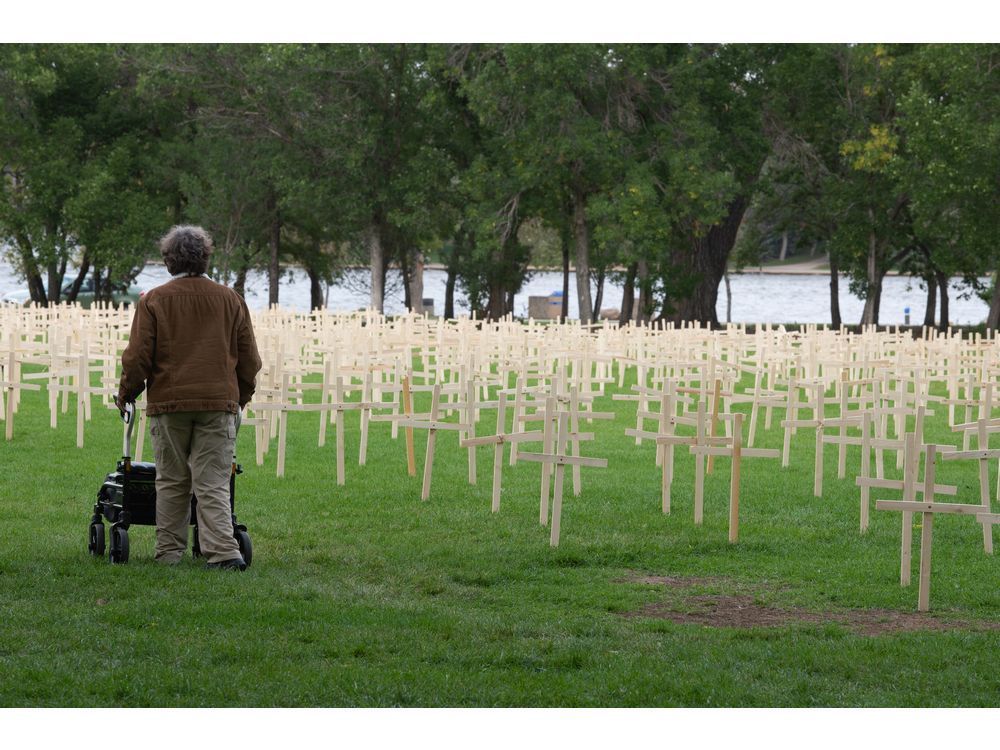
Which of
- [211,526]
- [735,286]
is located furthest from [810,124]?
[735,286]

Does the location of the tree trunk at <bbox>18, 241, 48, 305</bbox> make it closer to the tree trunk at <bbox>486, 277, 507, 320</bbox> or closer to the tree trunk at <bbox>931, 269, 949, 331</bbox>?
the tree trunk at <bbox>486, 277, 507, 320</bbox>

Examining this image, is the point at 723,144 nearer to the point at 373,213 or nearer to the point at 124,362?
the point at 373,213

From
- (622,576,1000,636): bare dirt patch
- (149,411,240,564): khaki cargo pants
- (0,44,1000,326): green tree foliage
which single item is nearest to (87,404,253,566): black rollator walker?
(149,411,240,564): khaki cargo pants

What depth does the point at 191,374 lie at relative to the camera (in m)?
7.99

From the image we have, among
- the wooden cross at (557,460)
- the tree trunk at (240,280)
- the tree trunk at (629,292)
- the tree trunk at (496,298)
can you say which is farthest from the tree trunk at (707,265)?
the wooden cross at (557,460)

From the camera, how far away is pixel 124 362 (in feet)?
25.8

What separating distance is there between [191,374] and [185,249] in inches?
27.2

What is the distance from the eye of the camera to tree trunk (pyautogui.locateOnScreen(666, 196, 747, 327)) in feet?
136

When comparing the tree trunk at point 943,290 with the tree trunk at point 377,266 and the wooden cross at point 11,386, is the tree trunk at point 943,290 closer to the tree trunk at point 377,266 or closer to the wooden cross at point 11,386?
the tree trunk at point 377,266

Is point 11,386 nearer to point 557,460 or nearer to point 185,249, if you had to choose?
point 557,460

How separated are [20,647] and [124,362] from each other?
5.93ft

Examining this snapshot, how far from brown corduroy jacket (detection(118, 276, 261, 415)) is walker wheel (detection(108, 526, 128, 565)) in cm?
82

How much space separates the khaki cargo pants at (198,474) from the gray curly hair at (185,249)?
32.2 inches

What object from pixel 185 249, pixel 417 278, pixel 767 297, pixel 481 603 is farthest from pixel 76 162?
pixel 767 297
